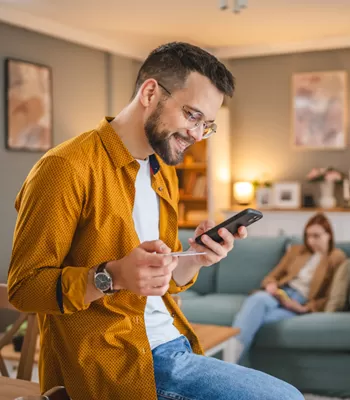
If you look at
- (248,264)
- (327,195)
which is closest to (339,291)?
(248,264)

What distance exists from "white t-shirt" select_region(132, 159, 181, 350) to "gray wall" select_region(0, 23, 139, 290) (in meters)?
4.48

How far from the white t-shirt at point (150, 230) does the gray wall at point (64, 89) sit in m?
4.48

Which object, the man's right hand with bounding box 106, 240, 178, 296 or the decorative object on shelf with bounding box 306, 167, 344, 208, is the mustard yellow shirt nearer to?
the man's right hand with bounding box 106, 240, 178, 296

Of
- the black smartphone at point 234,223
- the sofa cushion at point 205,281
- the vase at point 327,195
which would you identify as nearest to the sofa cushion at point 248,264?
the sofa cushion at point 205,281

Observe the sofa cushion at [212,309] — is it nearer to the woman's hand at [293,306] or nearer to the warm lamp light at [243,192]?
the woman's hand at [293,306]

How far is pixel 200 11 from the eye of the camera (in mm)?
5930

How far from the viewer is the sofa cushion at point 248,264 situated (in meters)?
4.91

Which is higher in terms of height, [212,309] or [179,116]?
[179,116]

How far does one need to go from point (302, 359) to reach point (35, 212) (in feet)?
10.1

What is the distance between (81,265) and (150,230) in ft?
0.75

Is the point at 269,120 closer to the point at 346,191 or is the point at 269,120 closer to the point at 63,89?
the point at 346,191

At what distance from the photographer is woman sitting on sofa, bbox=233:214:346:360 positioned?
418 centimetres

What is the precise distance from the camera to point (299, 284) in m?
4.46

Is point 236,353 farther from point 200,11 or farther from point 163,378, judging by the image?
point 200,11
